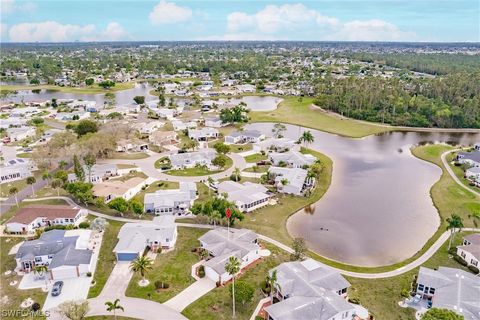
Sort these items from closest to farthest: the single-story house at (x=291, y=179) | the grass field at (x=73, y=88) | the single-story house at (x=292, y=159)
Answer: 1. the single-story house at (x=291, y=179)
2. the single-story house at (x=292, y=159)
3. the grass field at (x=73, y=88)

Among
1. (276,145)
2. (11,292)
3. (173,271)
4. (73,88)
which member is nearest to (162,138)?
(276,145)

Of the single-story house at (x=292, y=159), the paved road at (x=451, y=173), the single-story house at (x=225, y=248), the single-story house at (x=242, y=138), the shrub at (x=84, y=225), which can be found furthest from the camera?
the single-story house at (x=242, y=138)

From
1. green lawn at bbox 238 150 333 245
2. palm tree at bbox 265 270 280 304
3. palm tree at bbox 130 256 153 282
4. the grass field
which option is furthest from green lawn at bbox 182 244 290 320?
the grass field

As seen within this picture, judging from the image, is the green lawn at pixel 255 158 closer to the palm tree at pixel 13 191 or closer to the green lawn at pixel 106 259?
the green lawn at pixel 106 259

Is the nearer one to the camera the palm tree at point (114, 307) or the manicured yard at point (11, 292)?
the palm tree at point (114, 307)

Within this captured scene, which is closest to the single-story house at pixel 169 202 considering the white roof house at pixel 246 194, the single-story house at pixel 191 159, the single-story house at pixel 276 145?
the white roof house at pixel 246 194

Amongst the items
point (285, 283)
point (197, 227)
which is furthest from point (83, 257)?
point (285, 283)

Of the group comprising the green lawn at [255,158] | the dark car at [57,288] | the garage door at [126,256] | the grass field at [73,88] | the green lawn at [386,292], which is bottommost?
the green lawn at [386,292]

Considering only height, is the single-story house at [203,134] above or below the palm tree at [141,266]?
above
